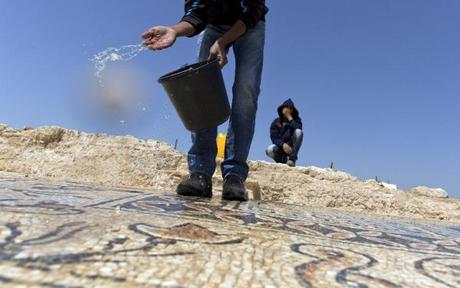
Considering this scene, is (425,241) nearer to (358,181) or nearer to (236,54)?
(236,54)

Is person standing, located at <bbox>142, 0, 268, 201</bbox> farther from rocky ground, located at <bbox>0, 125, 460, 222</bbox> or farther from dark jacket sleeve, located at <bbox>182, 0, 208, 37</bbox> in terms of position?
rocky ground, located at <bbox>0, 125, 460, 222</bbox>

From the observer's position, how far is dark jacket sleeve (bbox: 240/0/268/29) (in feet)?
7.96

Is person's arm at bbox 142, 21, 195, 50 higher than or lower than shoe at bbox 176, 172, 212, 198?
higher

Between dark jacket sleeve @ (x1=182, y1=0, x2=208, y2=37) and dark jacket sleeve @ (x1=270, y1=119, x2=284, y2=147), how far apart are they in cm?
382

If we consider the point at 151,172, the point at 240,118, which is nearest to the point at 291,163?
the point at 151,172

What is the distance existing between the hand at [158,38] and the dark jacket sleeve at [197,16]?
10.9 inches

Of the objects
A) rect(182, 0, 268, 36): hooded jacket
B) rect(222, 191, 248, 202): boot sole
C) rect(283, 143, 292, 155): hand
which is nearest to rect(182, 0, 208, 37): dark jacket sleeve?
rect(182, 0, 268, 36): hooded jacket

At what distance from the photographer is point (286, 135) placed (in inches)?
250

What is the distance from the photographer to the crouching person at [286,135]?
20.2 ft

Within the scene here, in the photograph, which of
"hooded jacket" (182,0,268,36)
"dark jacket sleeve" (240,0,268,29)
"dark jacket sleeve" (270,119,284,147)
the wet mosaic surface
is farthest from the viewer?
"dark jacket sleeve" (270,119,284,147)

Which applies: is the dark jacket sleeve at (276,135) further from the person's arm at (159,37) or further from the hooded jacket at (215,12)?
the person's arm at (159,37)

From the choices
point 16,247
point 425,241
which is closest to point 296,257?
point 16,247

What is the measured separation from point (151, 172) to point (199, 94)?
2.01 metres

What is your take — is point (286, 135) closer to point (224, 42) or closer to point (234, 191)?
point (234, 191)
